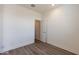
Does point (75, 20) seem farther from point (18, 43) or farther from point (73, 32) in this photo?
point (18, 43)

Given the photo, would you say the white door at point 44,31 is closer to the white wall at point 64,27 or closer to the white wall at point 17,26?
the white wall at point 64,27

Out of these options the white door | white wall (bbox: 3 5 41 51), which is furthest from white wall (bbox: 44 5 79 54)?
white wall (bbox: 3 5 41 51)

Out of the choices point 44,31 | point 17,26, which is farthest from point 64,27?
point 17,26

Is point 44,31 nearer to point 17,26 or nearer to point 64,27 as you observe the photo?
point 64,27

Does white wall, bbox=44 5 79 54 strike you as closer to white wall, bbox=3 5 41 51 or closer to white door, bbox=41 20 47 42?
white door, bbox=41 20 47 42

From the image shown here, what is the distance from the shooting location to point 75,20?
474 cm

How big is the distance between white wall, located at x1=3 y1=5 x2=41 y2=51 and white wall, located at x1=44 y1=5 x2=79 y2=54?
1.33 m

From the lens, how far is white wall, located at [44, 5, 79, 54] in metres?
4.79

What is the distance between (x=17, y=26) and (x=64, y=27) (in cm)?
278

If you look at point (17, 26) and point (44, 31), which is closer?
point (17, 26)

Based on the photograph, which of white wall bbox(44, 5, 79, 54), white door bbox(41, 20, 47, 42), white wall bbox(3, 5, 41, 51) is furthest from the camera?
white door bbox(41, 20, 47, 42)

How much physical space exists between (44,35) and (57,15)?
2.18 meters

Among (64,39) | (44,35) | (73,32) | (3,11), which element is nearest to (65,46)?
(64,39)

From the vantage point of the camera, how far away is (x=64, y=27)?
5.54m
